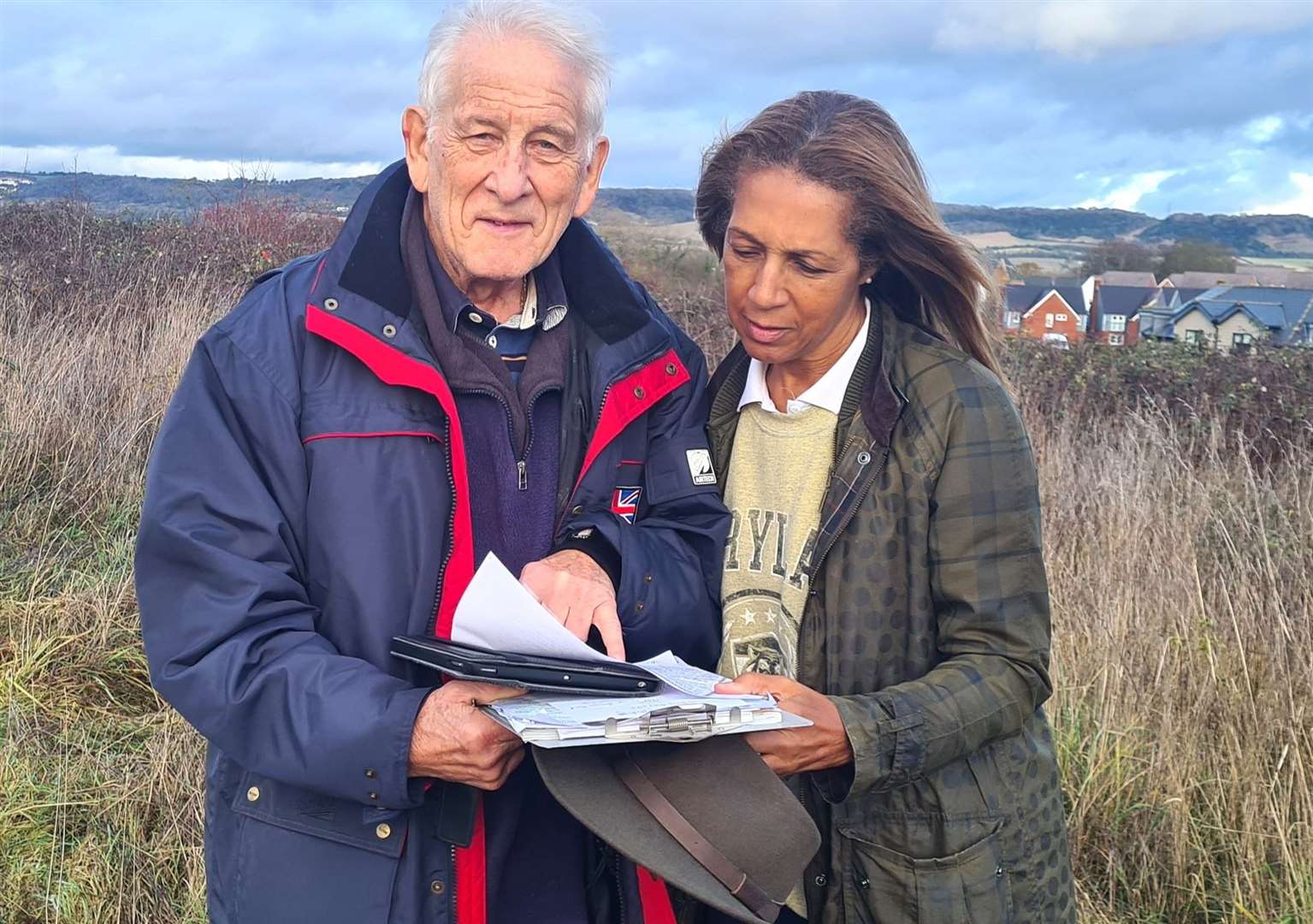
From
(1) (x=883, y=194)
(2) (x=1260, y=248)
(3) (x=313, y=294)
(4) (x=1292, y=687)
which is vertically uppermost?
(2) (x=1260, y=248)

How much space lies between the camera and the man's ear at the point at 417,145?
235cm

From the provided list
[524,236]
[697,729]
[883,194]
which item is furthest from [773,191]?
[697,729]

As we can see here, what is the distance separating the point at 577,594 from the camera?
87.6 inches

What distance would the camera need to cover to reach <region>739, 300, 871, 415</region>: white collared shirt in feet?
8.16

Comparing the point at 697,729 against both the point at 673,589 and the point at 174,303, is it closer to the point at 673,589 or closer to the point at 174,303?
the point at 673,589

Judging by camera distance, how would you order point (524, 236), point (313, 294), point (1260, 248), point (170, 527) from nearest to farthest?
1. point (170, 527)
2. point (313, 294)
3. point (524, 236)
4. point (1260, 248)

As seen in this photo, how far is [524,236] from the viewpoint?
2.35 meters

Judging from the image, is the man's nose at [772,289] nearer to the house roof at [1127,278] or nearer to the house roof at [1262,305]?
the house roof at [1262,305]

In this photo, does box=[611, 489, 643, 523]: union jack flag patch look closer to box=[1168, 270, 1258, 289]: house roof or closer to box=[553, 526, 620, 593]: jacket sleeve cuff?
box=[553, 526, 620, 593]: jacket sleeve cuff

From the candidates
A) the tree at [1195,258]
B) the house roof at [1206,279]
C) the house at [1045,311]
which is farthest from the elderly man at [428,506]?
the tree at [1195,258]

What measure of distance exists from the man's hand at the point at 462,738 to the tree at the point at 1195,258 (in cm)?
3071

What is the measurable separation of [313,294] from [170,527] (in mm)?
490

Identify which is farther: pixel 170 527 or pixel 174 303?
pixel 174 303

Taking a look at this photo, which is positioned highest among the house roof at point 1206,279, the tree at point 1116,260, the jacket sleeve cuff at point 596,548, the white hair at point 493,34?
the tree at point 1116,260
